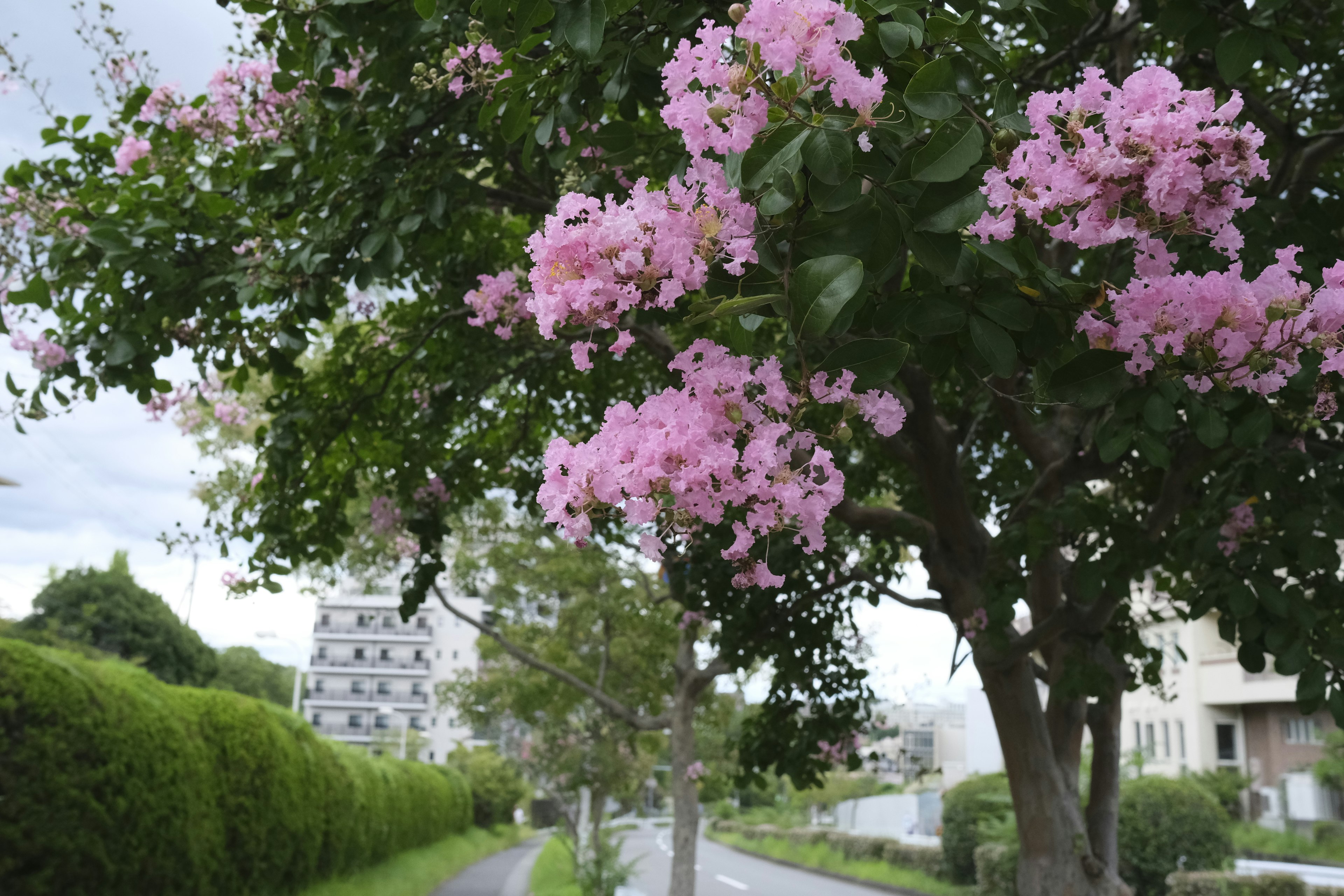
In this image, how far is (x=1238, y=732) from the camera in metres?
29.8

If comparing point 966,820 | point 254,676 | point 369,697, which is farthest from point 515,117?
point 369,697

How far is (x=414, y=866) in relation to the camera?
18562mm

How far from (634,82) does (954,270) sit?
5.19 feet

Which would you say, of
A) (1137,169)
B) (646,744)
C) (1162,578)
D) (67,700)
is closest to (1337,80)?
(1162,578)

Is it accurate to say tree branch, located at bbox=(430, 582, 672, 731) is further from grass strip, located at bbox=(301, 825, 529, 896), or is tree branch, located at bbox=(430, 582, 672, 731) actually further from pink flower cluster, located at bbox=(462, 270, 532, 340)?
pink flower cluster, located at bbox=(462, 270, 532, 340)

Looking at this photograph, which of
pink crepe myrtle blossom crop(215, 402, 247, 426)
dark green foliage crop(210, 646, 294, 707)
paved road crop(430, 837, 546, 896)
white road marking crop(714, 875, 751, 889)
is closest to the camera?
pink crepe myrtle blossom crop(215, 402, 247, 426)

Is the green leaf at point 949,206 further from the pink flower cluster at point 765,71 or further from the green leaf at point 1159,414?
the green leaf at point 1159,414

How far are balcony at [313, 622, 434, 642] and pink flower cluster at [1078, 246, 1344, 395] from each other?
84.7 meters

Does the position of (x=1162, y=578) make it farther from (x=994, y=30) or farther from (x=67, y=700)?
(x=67, y=700)

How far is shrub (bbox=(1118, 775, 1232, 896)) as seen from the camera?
13.4 meters

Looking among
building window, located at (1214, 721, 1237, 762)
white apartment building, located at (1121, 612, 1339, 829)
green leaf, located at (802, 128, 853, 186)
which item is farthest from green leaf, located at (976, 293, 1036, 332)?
building window, located at (1214, 721, 1237, 762)

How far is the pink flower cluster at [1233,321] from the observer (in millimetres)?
1496

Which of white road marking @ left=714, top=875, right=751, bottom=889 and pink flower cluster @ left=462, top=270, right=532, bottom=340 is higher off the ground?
pink flower cluster @ left=462, top=270, right=532, bottom=340

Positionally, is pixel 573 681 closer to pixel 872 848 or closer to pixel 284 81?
pixel 284 81
